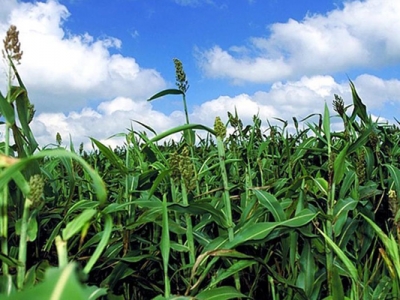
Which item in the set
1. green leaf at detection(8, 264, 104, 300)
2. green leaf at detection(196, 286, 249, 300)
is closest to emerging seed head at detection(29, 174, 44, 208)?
green leaf at detection(8, 264, 104, 300)

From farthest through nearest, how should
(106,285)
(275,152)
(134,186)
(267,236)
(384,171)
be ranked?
(275,152) < (384,171) < (134,186) < (106,285) < (267,236)

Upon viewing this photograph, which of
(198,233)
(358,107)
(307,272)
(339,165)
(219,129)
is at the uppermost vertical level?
(358,107)

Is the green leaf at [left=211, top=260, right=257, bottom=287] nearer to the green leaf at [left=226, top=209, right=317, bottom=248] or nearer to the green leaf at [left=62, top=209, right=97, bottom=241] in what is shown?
the green leaf at [left=226, top=209, right=317, bottom=248]

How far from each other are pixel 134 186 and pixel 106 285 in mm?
792

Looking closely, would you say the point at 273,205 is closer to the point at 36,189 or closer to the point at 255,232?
the point at 255,232

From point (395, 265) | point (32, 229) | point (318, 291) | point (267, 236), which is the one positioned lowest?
point (318, 291)

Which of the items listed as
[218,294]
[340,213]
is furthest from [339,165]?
[218,294]

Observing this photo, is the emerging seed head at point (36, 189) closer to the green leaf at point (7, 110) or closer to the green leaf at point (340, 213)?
the green leaf at point (7, 110)

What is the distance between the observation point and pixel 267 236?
1.85m

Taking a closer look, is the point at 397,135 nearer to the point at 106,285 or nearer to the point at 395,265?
the point at 395,265

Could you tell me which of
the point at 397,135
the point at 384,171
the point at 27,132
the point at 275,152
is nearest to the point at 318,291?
the point at 27,132

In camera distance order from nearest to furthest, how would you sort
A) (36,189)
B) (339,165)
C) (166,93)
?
(36,189) < (339,165) < (166,93)

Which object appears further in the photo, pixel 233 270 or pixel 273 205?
pixel 273 205

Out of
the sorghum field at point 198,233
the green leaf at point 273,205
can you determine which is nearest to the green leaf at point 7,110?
the sorghum field at point 198,233
